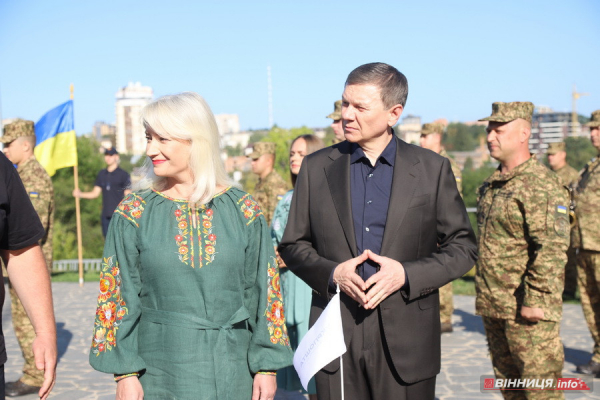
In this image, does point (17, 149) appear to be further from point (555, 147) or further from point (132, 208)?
point (555, 147)

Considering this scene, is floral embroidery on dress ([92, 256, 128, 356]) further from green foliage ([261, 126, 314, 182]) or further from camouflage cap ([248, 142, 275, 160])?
green foliage ([261, 126, 314, 182])

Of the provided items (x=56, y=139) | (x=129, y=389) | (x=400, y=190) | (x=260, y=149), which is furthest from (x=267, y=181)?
(x=129, y=389)

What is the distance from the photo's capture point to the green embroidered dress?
9.21 ft

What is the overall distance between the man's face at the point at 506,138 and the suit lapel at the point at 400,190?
198 centimetres

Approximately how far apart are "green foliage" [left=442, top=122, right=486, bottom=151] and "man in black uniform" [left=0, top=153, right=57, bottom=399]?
391ft

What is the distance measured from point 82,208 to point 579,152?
4313 cm

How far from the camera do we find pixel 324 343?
288 cm

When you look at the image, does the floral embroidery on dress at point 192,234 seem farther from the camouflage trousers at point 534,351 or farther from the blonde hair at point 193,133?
the camouflage trousers at point 534,351

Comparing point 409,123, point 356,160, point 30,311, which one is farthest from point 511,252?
point 409,123

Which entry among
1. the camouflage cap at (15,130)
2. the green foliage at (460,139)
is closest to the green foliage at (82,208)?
the camouflage cap at (15,130)

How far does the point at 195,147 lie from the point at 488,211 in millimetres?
2820

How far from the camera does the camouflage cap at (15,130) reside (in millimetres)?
7125

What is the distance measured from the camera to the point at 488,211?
5062mm

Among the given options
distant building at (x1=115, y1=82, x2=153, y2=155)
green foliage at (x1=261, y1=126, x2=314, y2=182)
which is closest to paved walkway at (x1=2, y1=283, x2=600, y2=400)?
green foliage at (x1=261, y1=126, x2=314, y2=182)
